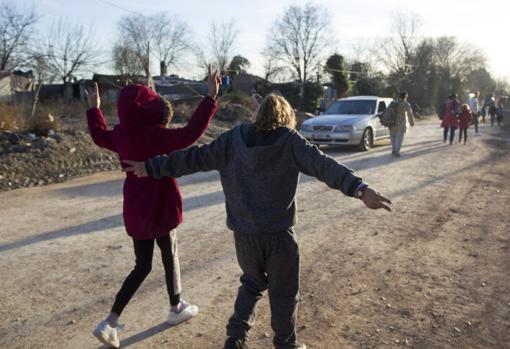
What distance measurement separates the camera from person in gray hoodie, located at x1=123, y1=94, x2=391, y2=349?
9.57 ft

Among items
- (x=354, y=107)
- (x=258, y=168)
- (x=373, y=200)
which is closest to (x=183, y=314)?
(x=258, y=168)

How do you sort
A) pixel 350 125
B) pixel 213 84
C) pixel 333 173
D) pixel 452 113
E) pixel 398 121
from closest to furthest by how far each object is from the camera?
1. pixel 333 173
2. pixel 213 84
3. pixel 398 121
4. pixel 350 125
5. pixel 452 113

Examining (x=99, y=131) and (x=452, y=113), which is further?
(x=452, y=113)

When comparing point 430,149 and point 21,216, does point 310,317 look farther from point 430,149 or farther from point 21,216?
point 430,149

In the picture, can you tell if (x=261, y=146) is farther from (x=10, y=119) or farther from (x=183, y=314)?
(x=10, y=119)

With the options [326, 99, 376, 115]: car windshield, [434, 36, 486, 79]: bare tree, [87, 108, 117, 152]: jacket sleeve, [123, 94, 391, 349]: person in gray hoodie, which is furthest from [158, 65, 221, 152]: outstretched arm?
[434, 36, 486, 79]: bare tree

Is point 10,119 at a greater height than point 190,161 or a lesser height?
lesser

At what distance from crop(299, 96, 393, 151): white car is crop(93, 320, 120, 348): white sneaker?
11779 mm

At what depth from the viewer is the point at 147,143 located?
332 cm

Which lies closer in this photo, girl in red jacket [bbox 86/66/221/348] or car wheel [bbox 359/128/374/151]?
Result: girl in red jacket [bbox 86/66/221/348]

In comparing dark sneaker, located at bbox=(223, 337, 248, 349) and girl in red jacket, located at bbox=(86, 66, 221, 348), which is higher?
girl in red jacket, located at bbox=(86, 66, 221, 348)

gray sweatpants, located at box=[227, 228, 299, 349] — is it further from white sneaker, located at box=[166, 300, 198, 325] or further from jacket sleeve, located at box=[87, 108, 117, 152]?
jacket sleeve, located at box=[87, 108, 117, 152]

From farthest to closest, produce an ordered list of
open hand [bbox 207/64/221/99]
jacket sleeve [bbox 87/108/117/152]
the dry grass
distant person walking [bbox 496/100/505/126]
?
distant person walking [bbox 496/100/505/126] < the dry grass < jacket sleeve [bbox 87/108/117/152] < open hand [bbox 207/64/221/99]

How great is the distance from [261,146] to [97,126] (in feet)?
4.78
